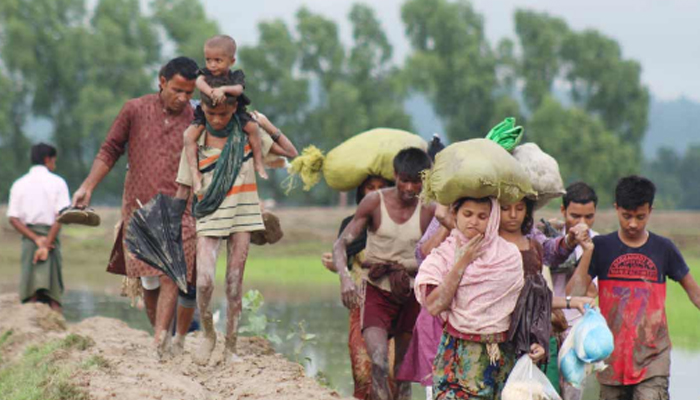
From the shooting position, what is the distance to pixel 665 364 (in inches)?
267

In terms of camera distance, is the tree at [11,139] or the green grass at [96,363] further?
the tree at [11,139]

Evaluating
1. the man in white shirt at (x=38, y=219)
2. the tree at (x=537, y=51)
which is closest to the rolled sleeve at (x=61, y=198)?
the man in white shirt at (x=38, y=219)

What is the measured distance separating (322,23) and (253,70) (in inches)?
180

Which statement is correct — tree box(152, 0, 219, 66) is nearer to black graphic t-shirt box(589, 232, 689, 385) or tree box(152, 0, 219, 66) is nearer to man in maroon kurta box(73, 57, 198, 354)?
man in maroon kurta box(73, 57, 198, 354)

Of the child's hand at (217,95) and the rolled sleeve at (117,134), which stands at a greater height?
the child's hand at (217,95)

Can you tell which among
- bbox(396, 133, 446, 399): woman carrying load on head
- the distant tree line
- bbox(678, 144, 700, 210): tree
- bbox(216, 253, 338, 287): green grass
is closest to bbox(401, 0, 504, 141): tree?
the distant tree line

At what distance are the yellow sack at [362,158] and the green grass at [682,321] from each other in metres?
5.54

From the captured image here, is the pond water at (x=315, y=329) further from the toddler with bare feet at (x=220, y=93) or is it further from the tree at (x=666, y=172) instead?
the tree at (x=666, y=172)

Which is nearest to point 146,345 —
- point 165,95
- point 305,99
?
point 165,95

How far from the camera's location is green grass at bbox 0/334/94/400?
6.86 metres

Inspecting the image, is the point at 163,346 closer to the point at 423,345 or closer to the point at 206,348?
the point at 206,348

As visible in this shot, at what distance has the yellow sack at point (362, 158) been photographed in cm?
816

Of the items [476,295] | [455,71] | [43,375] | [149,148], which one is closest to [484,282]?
[476,295]

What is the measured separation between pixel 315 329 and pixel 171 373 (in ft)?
22.6
